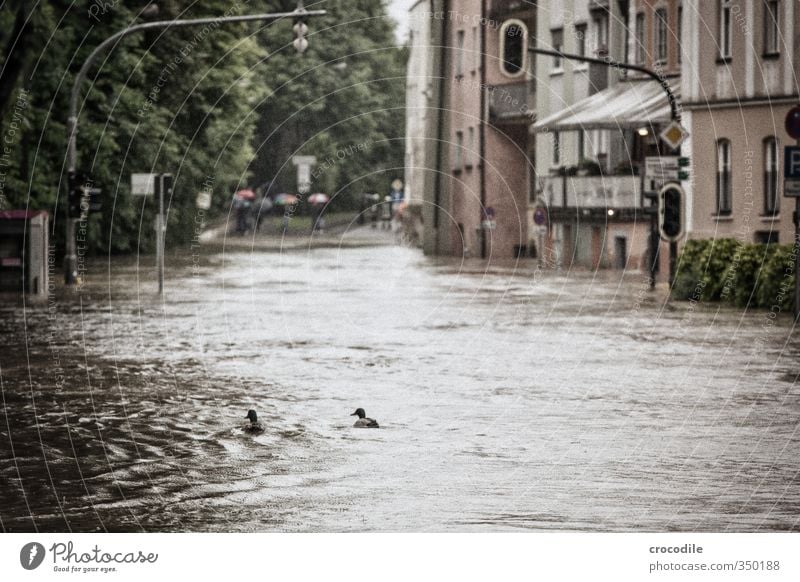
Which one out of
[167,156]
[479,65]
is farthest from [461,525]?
[479,65]

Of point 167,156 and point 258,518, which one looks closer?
point 258,518

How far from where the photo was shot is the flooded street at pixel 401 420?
1098 centimetres

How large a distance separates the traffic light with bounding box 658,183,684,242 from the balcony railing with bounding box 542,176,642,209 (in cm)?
1436

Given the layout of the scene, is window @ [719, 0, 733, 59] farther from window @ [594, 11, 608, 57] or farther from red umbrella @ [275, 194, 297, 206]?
red umbrella @ [275, 194, 297, 206]

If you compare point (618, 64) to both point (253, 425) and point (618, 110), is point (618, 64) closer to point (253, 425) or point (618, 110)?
point (618, 110)

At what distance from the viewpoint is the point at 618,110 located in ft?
175

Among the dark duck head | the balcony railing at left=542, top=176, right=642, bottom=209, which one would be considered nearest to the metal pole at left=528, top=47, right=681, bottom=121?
the balcony railing at left=542, top=176, right=642, bottom=209

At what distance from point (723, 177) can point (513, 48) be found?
13.6 m

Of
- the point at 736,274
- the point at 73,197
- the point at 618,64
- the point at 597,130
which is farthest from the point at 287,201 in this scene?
the point at 736,274

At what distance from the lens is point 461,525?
1023 centimetres

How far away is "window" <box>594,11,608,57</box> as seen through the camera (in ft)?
197

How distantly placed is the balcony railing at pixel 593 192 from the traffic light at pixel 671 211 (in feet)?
47.1
